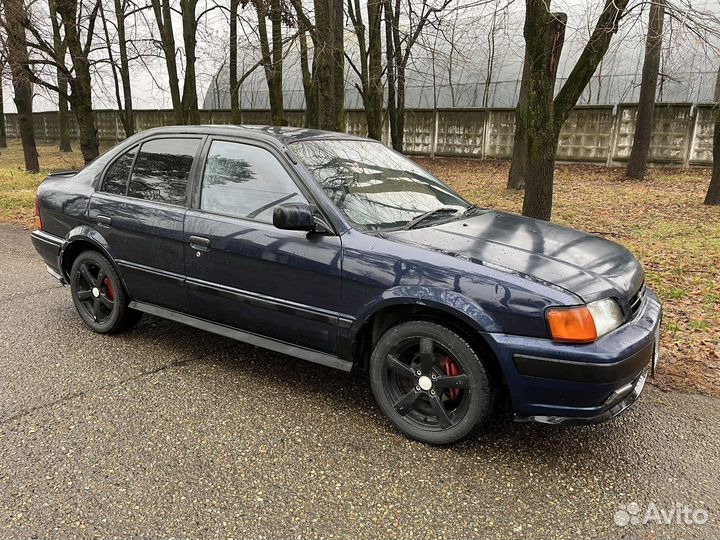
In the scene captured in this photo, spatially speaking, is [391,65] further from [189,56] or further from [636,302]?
[636,302]

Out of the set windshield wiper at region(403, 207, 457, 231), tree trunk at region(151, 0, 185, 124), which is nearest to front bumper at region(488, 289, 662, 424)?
windshield wiper at region(403, 207, 457, 231)

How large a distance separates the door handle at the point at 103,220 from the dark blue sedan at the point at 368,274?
0.02 metres

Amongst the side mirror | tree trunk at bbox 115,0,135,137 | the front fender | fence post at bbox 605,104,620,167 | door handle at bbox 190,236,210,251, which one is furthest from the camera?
tree trunk at bbox 115,0,135,137

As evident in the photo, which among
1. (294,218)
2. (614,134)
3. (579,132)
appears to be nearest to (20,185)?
(294,218)

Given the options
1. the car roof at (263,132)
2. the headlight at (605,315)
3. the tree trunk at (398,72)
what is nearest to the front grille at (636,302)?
the headlight at (605,315)

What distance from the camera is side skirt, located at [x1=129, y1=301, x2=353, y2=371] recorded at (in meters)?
3.20

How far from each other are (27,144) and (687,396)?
698 inches

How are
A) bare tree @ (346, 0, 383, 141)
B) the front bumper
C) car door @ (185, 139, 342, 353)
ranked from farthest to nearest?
bare tree @ (346, 0, 383, 141)
car door @ (185, 139, 342, 353)
the front bumper

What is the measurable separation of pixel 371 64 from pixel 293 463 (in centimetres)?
1462

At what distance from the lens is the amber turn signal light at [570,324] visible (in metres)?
2.51

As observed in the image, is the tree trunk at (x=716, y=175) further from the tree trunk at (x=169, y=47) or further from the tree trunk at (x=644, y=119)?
the tree trunk at (x=169, y=47)

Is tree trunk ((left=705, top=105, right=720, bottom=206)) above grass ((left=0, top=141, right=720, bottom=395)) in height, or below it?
above

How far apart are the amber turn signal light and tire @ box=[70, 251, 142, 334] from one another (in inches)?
126

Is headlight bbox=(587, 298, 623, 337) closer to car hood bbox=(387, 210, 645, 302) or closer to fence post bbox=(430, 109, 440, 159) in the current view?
car hood bbox=(387, 210, 645, 302)
